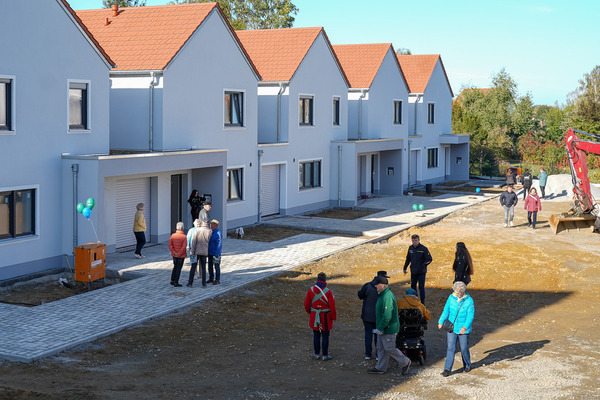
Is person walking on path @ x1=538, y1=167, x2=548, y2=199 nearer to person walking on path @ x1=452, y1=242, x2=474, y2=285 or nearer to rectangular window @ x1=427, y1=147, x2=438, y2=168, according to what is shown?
rectangular window @ x1=427, y1=147, x2=438, y2=168

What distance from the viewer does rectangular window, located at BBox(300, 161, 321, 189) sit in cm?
3183

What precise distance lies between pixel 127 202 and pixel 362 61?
2005cm

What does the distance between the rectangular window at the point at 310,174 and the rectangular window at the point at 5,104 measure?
15.7 metres

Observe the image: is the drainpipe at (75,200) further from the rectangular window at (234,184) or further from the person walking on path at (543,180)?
the person walking on path at (543,180)

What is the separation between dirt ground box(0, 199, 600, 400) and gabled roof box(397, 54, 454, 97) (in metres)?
25.9

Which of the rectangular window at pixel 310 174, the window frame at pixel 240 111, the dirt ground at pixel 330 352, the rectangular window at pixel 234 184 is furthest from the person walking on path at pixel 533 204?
the window frame at pixel 240 111

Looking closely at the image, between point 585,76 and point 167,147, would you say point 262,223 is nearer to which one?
point 167,147

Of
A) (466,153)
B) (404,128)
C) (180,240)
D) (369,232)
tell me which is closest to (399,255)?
(369,232)

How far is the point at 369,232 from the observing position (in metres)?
26.1

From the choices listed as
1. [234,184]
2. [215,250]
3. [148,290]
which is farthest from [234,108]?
[148,290]

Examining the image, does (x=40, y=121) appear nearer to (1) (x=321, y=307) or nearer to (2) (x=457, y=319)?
(1) (x=321, y=307)

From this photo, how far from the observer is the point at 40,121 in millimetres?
18297

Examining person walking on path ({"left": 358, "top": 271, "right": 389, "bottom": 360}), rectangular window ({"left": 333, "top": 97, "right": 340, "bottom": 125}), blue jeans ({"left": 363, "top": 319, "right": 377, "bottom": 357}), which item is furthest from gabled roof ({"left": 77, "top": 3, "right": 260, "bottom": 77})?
blue jeans ({"left": 363, "top": 319, "right": 377, "bottom": 357})

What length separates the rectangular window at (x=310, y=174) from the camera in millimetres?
31828
